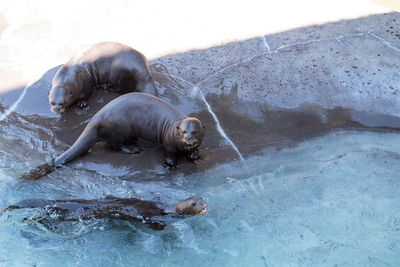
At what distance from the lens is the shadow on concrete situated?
396cm

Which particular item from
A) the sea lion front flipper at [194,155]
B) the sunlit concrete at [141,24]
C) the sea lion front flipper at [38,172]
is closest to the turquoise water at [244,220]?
the sea lion front flipper at [38,172]

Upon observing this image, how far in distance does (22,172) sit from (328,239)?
274cm

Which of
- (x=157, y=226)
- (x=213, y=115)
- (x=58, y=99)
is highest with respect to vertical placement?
(x=58, y=99)

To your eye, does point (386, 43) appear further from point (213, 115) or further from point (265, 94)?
point (213, 115)

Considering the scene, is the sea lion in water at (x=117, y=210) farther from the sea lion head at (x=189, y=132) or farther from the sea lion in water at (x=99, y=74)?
the sea lion in water at (x=99, y=74)

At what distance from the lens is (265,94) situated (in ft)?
14.4

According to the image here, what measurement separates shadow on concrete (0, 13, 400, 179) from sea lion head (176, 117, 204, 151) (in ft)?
1.02

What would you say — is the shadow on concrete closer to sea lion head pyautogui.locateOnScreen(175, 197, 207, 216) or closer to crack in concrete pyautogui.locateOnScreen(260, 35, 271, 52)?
crack in concrete pyautogui.locateOnScreen(260, 35, 271, 52)

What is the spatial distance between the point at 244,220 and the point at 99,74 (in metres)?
2.33

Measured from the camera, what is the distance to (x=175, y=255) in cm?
333

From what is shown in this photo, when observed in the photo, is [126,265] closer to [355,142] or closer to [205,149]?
[205,149]

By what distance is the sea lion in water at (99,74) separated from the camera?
429 centimetres

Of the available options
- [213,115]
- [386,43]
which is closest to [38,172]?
[213,115]

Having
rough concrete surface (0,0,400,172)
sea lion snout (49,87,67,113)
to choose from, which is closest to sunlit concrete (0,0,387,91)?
rough concrete surface (0,0,400,172)
